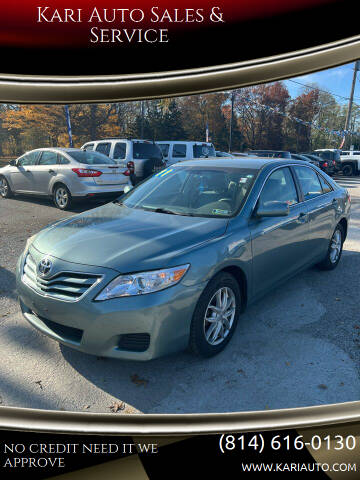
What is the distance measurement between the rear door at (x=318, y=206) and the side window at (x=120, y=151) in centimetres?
736

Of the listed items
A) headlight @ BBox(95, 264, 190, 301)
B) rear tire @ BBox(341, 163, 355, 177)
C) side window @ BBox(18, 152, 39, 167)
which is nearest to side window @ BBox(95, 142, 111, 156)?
side window @ BBox(18, 152, 39, 167)

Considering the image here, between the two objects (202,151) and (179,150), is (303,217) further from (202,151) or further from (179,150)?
(202,151)

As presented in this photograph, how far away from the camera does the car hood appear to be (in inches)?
106

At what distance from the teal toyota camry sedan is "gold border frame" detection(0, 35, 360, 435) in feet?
1.56

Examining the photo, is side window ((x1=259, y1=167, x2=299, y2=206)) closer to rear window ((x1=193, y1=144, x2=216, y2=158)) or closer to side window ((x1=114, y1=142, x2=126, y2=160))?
side window ((x1=114, y1=142, x2=126, y2=160))

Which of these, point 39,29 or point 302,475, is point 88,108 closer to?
point 39,29

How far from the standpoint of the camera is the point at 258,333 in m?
3.49

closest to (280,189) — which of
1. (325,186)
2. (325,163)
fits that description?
(325,186)

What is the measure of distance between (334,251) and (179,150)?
34.4 feet

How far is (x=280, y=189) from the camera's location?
159 inches

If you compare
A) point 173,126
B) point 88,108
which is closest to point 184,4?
point 88,108

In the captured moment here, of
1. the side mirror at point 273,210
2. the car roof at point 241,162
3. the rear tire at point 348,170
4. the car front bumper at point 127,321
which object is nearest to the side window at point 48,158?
the car roof at point 241,162

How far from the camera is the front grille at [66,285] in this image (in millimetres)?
2625

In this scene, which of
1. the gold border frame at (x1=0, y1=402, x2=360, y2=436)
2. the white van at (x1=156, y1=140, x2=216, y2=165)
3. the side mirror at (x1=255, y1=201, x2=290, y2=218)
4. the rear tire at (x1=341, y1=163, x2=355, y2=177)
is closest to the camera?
the gold border frame at (x1=0, y1=402, x2=360, y2=436)
